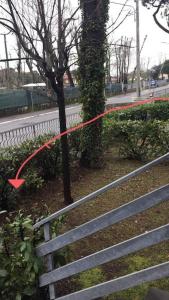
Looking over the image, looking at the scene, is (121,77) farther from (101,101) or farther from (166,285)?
(166,285)

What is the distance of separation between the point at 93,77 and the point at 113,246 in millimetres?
5106

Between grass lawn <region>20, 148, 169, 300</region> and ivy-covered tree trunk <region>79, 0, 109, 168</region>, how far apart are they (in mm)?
444

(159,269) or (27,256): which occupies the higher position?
(159,269)

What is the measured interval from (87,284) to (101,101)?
4.26m

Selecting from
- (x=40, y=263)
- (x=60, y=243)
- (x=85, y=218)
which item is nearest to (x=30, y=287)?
(x=40, y=263)

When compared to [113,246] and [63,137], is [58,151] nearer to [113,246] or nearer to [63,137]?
[63,137]

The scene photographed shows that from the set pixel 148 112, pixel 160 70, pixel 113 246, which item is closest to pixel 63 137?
pixel 113 246

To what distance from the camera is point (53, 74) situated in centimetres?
436

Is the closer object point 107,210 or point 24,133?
point 107,210

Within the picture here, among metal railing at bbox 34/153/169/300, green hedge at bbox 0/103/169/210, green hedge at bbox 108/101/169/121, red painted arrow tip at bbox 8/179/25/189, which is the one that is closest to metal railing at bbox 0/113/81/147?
green hedge at bbox 0/103/169/210

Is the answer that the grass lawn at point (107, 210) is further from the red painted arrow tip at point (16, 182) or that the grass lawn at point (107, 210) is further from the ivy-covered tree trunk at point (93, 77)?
the ivy-covered tree trunk at point (93, 77)

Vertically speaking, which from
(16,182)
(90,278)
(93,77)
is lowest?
(90,278)

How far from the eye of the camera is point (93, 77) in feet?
21.6

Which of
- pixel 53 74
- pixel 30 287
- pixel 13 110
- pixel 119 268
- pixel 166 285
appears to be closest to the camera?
pixel 30 287
